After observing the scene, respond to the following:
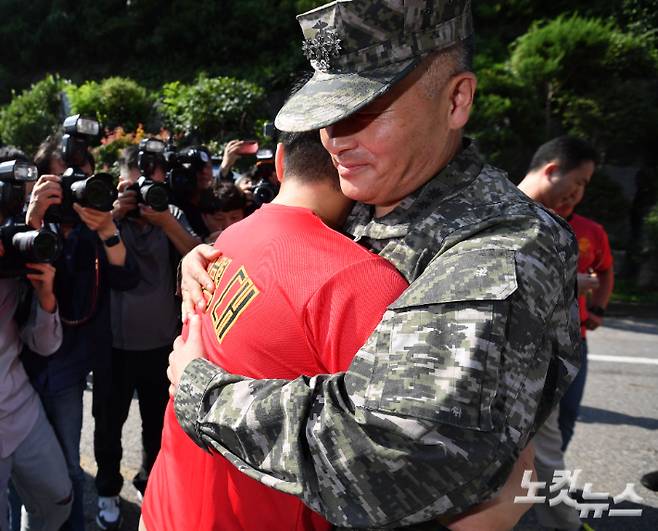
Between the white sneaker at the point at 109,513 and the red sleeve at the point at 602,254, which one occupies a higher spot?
the red sleeve at the point at 602,254

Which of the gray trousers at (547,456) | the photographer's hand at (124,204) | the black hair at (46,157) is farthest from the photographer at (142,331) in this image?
the gray trousers at (547,456)

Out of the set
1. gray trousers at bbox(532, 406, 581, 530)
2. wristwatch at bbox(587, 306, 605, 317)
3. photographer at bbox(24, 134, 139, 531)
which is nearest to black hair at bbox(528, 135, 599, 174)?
wristwatch at bbox(587, 306, 605, 317)

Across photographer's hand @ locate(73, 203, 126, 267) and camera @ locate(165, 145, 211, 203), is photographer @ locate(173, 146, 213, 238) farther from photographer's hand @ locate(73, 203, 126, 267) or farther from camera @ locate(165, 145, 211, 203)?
photographer's hand @ locate(73, 203, 126, 267)

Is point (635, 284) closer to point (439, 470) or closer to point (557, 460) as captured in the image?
point (557, 460)

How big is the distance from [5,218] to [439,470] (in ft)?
6.42

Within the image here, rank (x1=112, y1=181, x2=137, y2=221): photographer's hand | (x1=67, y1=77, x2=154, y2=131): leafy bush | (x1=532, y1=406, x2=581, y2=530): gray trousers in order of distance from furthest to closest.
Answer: (x1=67, y1=77, x2=154, y2=131): leafy bush → (x1=112, y1=181, x2=137, y2=221): photographer's hand → (x1=532, y1=406, x2=581, y2=530): gray trousers

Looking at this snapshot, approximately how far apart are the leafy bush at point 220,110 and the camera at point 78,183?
8.66 m

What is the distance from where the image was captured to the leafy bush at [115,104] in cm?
1205

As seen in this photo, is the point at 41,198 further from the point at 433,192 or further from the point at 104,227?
the point at 433,192

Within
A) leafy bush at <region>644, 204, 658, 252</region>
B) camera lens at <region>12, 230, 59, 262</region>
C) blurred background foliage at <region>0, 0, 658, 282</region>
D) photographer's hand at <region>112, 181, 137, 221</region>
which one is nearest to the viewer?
camera lens at <region>12, 230, 59, 262</region>

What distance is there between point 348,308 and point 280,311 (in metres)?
0.13

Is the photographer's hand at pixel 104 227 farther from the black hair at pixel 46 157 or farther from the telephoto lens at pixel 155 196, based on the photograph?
the black hair at pixel 46 157

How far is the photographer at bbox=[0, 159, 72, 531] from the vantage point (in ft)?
6.87

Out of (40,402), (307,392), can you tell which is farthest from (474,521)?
(40,402)
